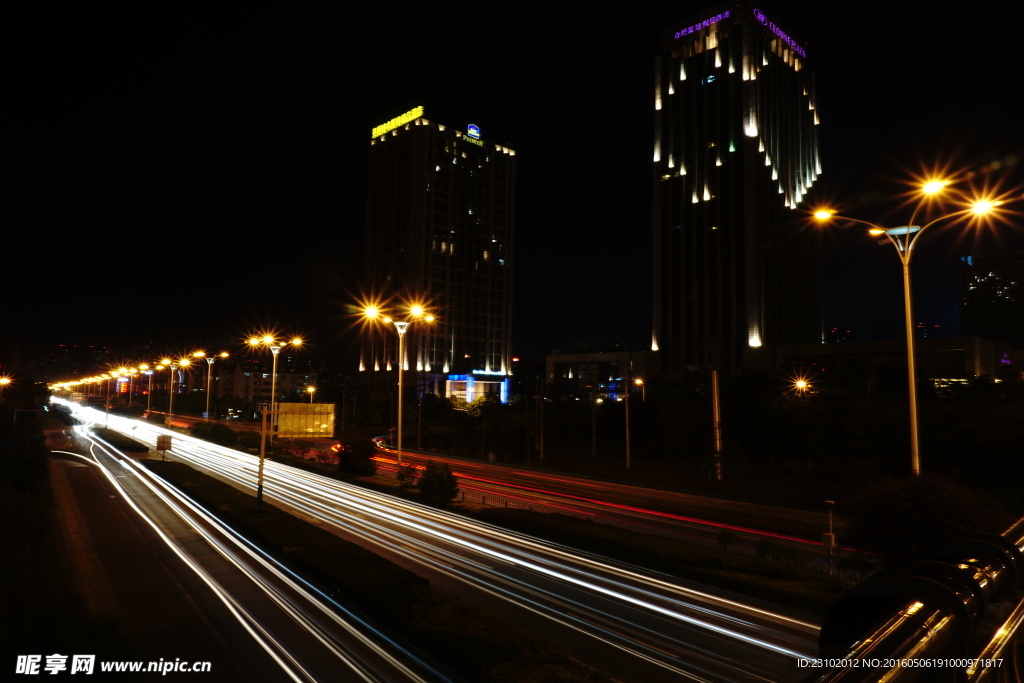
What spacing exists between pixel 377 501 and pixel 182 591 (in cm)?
1679

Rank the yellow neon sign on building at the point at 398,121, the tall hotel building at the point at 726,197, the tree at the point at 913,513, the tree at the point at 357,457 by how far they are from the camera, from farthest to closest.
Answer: the yellow neon sign on building at the point at 398,121, the tall hotel building at the point at 726,197, the tree at the point at 357,457, the tree at the point at 913,513

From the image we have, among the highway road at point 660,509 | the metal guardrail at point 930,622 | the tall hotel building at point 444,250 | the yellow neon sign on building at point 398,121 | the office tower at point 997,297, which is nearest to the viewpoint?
the metal guardrail at point 930,622

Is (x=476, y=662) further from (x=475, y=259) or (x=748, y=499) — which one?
(x=475, y=259)

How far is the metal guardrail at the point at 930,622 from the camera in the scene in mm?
1832

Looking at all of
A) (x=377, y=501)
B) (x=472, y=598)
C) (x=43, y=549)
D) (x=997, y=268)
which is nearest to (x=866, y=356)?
(x=377, y=501)

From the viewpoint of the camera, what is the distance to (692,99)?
389ft

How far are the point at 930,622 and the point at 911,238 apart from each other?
58.6 ft

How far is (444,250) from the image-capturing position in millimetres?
149125

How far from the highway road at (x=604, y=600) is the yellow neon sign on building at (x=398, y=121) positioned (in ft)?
448

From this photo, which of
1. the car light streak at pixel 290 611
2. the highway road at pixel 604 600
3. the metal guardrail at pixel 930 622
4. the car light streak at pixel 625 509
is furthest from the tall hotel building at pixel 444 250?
the metal guardrail at pixel 930 622

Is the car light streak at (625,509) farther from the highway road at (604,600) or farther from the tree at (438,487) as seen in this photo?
the highway road at (604,600)

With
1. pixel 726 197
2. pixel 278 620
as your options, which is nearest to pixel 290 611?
pixel 278 620

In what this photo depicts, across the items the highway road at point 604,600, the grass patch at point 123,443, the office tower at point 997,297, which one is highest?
the office tower at point 997,297

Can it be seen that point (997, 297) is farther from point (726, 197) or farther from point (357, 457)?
point (357, 457)
